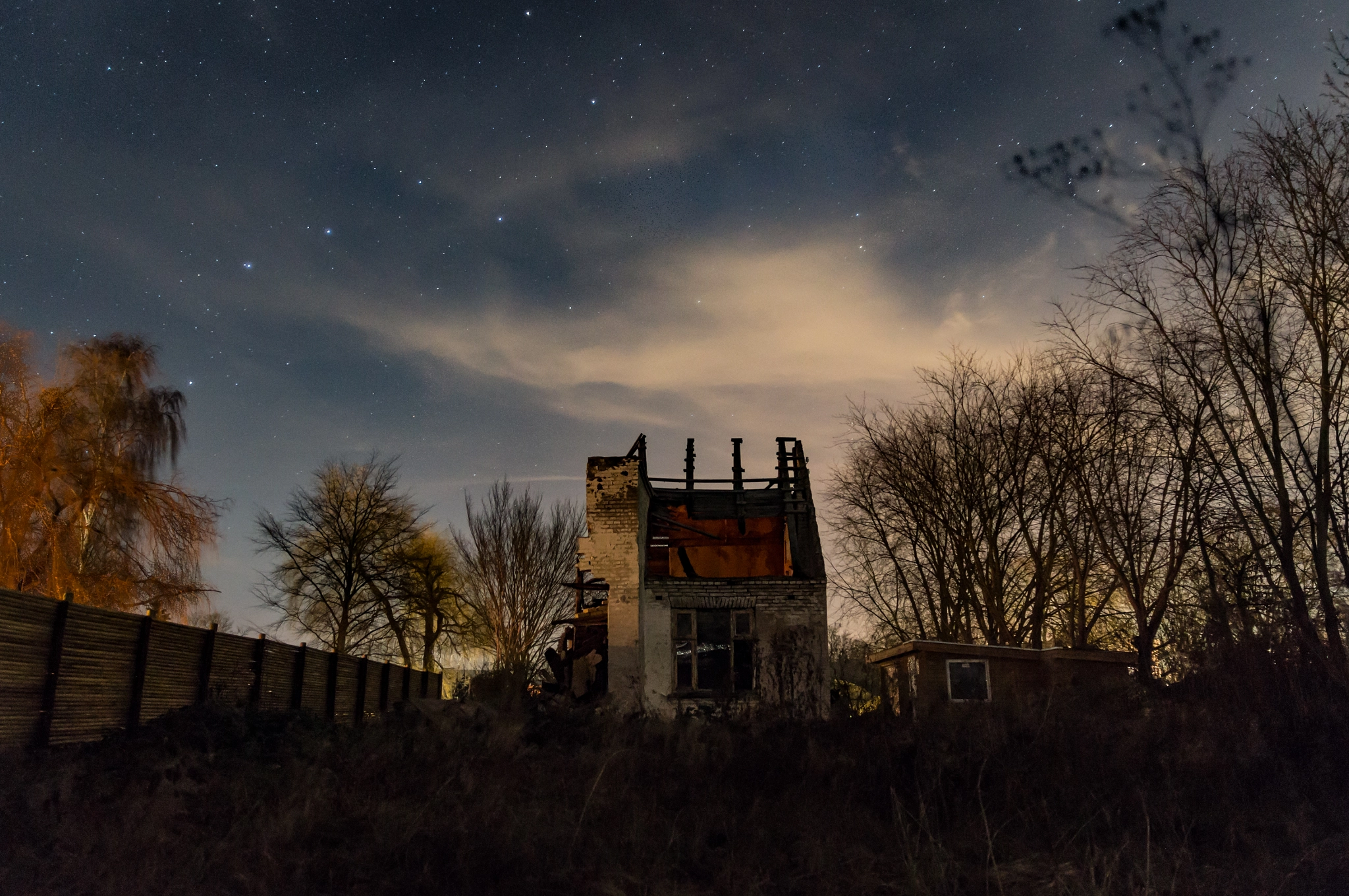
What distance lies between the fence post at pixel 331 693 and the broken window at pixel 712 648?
757 cm

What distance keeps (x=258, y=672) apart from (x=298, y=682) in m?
2.24

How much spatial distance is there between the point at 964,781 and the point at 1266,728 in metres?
4.08

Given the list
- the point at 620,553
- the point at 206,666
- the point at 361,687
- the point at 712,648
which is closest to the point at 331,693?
the point at 361,687

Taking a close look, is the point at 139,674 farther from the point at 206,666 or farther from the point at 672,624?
the point at 672,624

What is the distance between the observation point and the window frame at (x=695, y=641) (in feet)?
62.7

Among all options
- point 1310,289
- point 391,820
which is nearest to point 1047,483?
point 1310,289

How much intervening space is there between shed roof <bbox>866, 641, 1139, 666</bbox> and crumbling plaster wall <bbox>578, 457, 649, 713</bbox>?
634cm

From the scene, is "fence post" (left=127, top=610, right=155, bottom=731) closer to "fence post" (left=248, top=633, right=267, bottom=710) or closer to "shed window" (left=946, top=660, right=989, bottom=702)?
"fence post" (left=248, top=633, right=267, bottom=710)

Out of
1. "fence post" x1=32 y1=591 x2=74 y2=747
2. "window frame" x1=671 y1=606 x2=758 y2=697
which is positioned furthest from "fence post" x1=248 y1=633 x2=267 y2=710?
"window frame" x1=671 y1=606 x2=758 y2=697

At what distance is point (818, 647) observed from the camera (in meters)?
19.3

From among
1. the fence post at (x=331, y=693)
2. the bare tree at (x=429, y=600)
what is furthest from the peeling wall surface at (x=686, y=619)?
the bare tree at (x=429, y=600)

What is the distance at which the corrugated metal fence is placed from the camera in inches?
361

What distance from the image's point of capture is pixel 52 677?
31.6 ft

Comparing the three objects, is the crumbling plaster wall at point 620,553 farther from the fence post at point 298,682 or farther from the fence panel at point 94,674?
the fence panel at point 94,674
